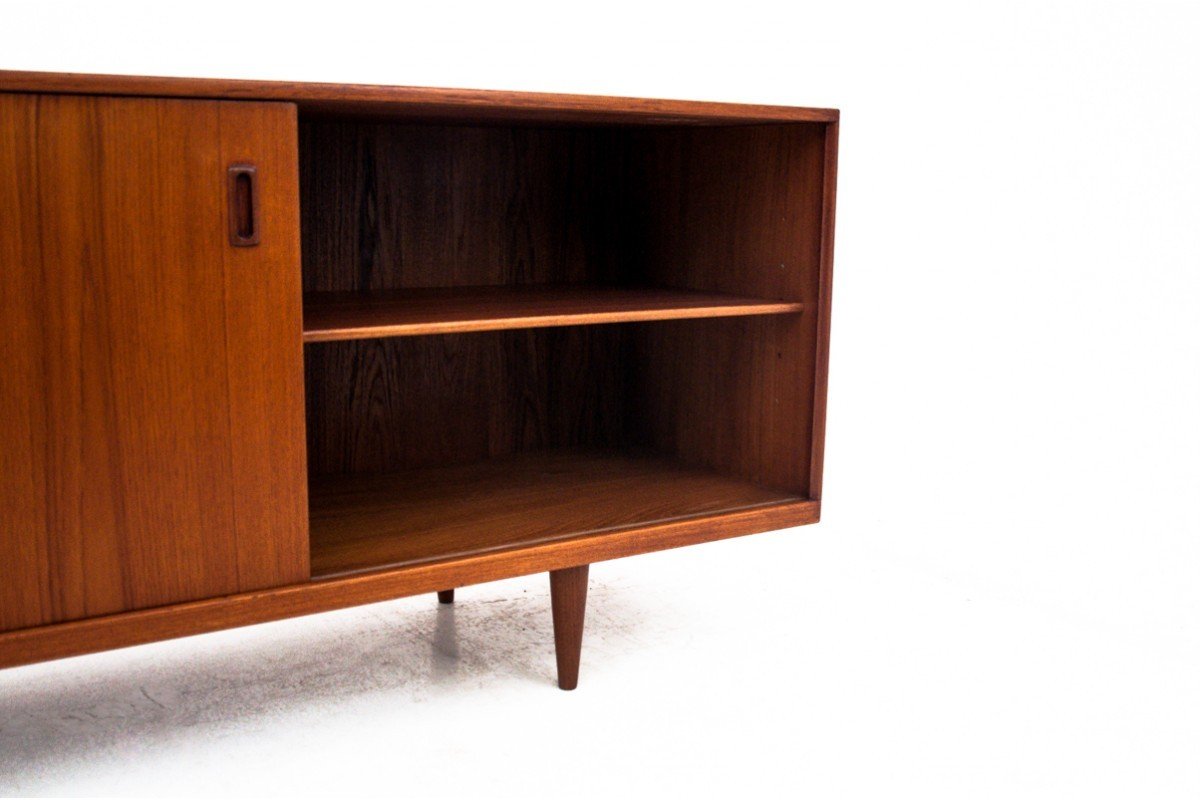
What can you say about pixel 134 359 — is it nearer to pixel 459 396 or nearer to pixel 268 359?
pixel 268 359

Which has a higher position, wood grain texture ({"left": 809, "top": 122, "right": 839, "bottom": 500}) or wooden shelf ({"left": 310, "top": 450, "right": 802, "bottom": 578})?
wood grain texture ({"left": 809, "top": 122, "right": 839, "bottom": 500})

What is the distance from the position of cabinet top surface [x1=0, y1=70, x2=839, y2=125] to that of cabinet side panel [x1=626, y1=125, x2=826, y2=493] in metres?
0.08

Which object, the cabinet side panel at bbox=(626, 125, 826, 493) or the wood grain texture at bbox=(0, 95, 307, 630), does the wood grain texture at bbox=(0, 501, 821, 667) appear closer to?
the wood grain texture at bbox=(0, 95, 307, 630)

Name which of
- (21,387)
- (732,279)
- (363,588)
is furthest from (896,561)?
(21,387)

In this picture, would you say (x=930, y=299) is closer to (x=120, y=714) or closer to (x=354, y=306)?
(x=354, y=306)

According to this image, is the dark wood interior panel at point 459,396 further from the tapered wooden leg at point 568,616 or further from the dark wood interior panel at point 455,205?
the tapered wooden leg at point 568,616

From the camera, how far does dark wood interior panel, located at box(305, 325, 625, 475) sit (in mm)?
1884

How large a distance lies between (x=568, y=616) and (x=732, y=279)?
56cm

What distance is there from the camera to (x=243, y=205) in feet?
4.33

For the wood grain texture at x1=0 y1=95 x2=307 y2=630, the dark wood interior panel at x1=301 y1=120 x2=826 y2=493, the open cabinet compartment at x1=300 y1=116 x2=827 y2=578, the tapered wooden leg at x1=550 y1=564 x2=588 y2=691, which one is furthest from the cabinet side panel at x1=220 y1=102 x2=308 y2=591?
the tapered wooden leg at x1=550 y1=564 x2=588 y2=691

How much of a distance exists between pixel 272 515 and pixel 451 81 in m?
1.03

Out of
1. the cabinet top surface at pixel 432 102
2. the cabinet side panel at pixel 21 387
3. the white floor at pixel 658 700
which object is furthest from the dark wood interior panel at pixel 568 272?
the cabinet side panel at pixel 21 387

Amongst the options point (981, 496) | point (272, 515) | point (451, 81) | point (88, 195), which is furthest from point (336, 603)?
point (981, 496)

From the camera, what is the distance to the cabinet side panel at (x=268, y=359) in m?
1.32
